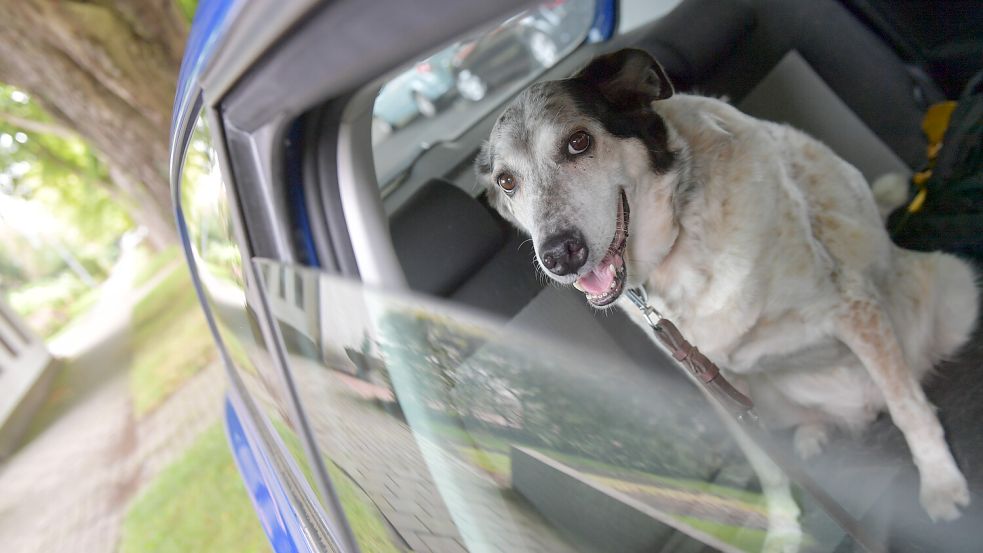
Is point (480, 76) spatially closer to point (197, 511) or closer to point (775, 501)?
point (775, 501)

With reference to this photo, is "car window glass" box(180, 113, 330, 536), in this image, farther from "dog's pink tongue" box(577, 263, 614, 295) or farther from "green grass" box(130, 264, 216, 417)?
"green grass" box(130, 264, 216, 417)

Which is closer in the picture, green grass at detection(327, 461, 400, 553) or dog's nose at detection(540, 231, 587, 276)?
green grass at detection(327, 461, 400, 553)

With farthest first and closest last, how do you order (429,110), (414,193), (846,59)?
(429,110), (846,59), (414,193)

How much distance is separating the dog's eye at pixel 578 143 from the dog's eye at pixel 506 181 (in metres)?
0.18

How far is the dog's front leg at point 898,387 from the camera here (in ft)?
5.17

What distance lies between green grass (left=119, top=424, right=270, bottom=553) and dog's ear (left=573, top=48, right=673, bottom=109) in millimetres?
2702

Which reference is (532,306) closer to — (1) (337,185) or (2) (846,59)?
(1) (337,185)

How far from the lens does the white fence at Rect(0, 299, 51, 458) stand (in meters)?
6.57

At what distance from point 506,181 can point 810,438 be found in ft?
4.18

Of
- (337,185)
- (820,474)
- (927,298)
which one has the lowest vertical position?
(927,298)

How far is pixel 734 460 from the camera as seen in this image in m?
1.13

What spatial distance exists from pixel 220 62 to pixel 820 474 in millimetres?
1458

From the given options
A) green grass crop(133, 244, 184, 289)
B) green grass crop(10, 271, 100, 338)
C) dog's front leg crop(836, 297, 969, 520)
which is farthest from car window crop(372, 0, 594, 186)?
green grass crop(10, 271, 100, 338)

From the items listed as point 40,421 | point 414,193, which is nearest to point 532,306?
point 414,193
